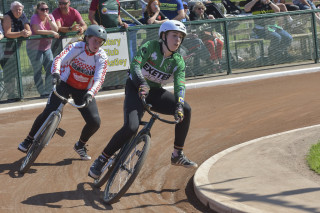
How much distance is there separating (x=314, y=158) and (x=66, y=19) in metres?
8.29

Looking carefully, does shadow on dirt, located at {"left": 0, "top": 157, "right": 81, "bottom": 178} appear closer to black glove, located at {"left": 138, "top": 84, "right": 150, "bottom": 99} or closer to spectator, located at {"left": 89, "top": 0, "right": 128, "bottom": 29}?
black glove, located at {"left": 138, "top": 84, "right": 150, "bottom": 99}

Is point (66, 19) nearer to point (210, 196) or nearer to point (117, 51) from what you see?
point (117, 51)

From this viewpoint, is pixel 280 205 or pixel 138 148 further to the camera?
pixel 138 148

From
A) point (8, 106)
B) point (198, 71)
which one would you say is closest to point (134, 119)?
point (8, 106)

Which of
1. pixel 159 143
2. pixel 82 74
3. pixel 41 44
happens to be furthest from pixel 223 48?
pixel 82 74

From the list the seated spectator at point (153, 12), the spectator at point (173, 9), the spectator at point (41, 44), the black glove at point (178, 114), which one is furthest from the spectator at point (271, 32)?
the black glove at point (178, 114)

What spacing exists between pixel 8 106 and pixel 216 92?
16.3ft

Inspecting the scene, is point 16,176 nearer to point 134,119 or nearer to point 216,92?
point 134,119

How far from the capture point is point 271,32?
17250 mm

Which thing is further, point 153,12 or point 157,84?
point 153,12

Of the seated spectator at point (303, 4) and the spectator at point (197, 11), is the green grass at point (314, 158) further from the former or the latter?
the seated spectator at point (303, 4)

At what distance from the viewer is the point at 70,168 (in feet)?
28.6

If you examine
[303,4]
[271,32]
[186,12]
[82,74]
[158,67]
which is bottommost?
[271,32]

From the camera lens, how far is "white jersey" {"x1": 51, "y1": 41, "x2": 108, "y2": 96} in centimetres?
845
